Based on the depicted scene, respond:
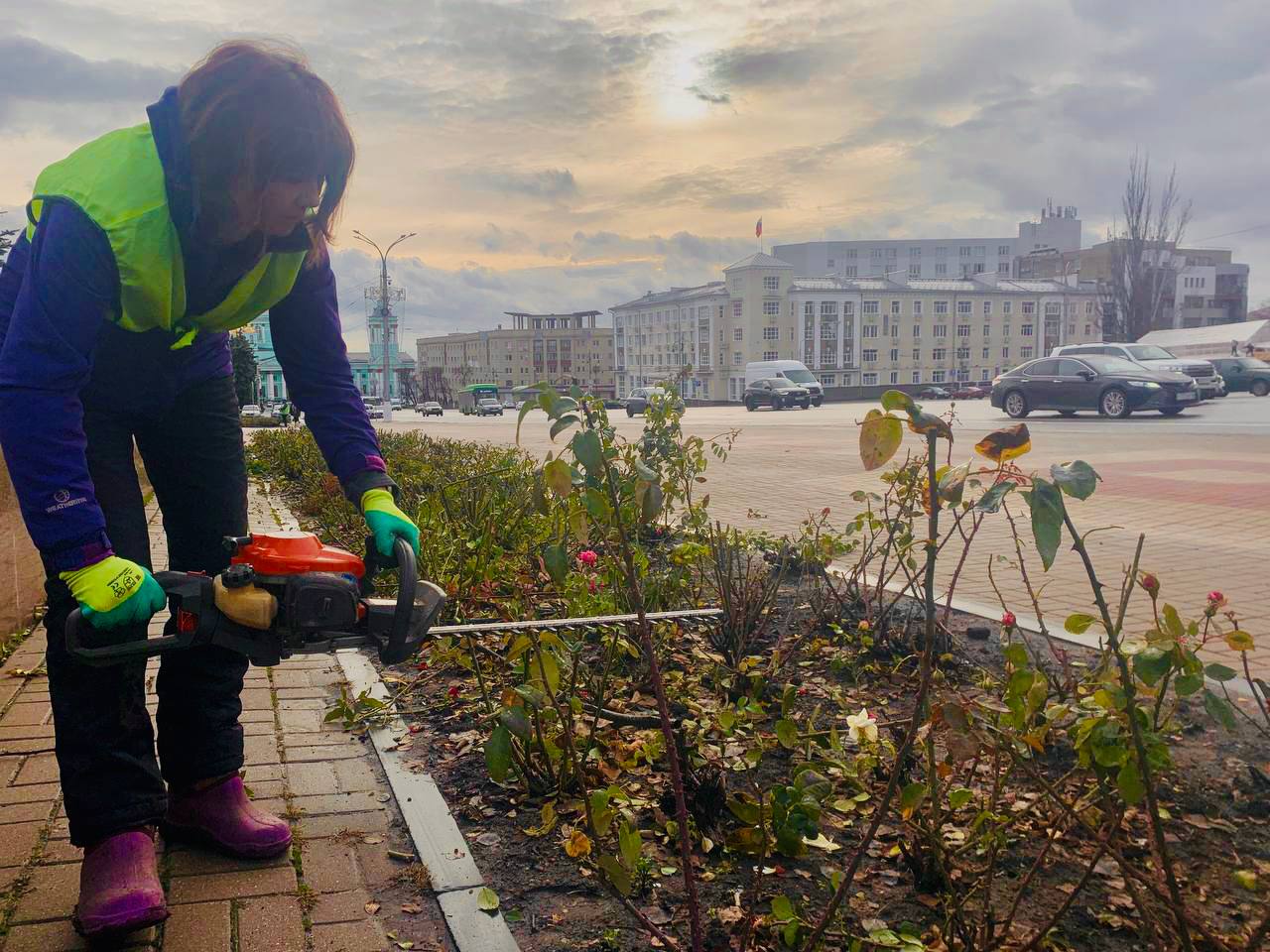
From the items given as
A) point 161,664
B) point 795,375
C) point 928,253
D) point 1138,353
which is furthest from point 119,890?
point 928,253

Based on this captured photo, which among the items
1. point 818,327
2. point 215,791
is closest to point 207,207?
point 215,791

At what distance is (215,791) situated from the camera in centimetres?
249

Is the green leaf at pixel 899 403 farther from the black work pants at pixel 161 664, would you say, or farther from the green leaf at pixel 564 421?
the black work pants at pixel 161 664

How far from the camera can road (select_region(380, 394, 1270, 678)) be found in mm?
5238

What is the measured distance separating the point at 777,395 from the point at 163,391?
3455 cm

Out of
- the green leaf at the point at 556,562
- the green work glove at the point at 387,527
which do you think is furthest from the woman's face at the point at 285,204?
the green leaf at the point at 556,562

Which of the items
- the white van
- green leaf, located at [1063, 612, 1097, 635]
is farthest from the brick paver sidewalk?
the white van

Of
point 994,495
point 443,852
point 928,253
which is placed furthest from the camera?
point 928,253

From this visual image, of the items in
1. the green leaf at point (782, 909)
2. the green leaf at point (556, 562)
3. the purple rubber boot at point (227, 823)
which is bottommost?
the purple rubber boot at point (227, 823)

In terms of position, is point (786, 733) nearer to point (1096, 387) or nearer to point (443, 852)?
point (443, 852)

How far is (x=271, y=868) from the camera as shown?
241 centimetres

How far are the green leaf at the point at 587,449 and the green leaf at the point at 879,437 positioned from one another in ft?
1.54

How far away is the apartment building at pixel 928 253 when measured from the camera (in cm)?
12462

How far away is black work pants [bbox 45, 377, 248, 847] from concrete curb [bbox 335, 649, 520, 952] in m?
0.49
